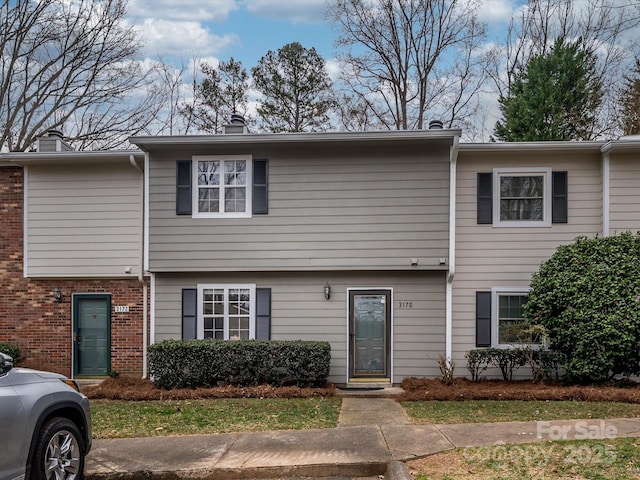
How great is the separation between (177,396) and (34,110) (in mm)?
14797

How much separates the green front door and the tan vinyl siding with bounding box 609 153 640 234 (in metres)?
10.4

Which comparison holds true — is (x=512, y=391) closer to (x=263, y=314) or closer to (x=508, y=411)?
(x=508, y=411)

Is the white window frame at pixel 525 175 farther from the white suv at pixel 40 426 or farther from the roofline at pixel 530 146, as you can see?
the white suv at pixel 40 426

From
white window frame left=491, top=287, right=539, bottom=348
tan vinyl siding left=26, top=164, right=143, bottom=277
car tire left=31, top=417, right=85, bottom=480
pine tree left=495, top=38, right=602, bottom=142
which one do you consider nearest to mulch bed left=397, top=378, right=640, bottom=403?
white window frame left=491, top=287, right=539, bottom=348

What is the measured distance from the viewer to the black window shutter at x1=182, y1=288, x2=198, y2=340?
10484mm

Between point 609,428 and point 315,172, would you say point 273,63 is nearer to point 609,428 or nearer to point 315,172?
point 315,172

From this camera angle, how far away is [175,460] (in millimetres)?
5371

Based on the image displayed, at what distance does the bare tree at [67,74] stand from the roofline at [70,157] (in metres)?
8.85

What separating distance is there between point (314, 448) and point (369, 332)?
4.88m

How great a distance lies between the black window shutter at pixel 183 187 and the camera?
34.1ft

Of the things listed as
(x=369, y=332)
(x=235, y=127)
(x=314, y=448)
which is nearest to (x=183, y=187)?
(x=235, y=127)

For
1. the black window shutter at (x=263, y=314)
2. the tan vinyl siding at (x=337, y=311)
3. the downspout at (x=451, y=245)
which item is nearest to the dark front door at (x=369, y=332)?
the tan vinyl siding at (x=337, y=311)

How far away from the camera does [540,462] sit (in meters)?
4.96

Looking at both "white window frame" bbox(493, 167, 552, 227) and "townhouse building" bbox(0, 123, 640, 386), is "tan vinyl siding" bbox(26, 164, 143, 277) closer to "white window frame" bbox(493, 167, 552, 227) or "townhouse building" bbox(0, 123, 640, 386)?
"townhouse building" bbox(0, 123, 640, 386)
